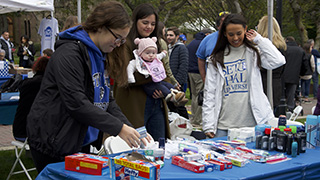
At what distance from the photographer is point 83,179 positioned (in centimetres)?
210

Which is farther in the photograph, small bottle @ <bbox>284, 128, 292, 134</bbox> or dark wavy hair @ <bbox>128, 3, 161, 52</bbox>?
dark wavy hair @ <bbox>128, 3, 161, 52</bbox>

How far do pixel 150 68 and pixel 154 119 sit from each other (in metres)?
0.49

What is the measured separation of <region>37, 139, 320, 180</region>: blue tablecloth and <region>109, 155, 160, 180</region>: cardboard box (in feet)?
0.34

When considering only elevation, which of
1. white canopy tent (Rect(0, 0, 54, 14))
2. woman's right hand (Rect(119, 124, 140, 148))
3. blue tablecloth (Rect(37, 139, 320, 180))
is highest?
white canopy tent (Rect(0, 0, 54, 14))

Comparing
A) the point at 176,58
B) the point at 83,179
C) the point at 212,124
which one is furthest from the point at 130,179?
the point at 176,58

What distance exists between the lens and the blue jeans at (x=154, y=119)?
12.1ft

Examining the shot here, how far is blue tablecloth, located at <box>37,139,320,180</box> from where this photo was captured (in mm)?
2148

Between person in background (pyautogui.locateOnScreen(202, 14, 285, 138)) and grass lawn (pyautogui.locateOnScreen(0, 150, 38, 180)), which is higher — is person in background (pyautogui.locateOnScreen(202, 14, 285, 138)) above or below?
above

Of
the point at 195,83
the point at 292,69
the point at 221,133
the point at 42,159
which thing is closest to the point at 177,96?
the point at 221,133

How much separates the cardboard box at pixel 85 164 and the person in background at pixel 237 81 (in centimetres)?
152

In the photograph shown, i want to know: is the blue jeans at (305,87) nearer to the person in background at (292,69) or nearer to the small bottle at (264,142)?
the person in background at (292,69)

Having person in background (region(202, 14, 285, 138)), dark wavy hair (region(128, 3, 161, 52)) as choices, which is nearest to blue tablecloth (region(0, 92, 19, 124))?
dark wavy hair (region(128, 3, 161, 52))

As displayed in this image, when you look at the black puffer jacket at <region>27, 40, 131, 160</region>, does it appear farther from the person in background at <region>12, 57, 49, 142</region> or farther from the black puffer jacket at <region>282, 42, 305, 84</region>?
the black puffer jacket at <region>282, 42, 305, 84</region>

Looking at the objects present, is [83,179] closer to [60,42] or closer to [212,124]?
[60,42]
